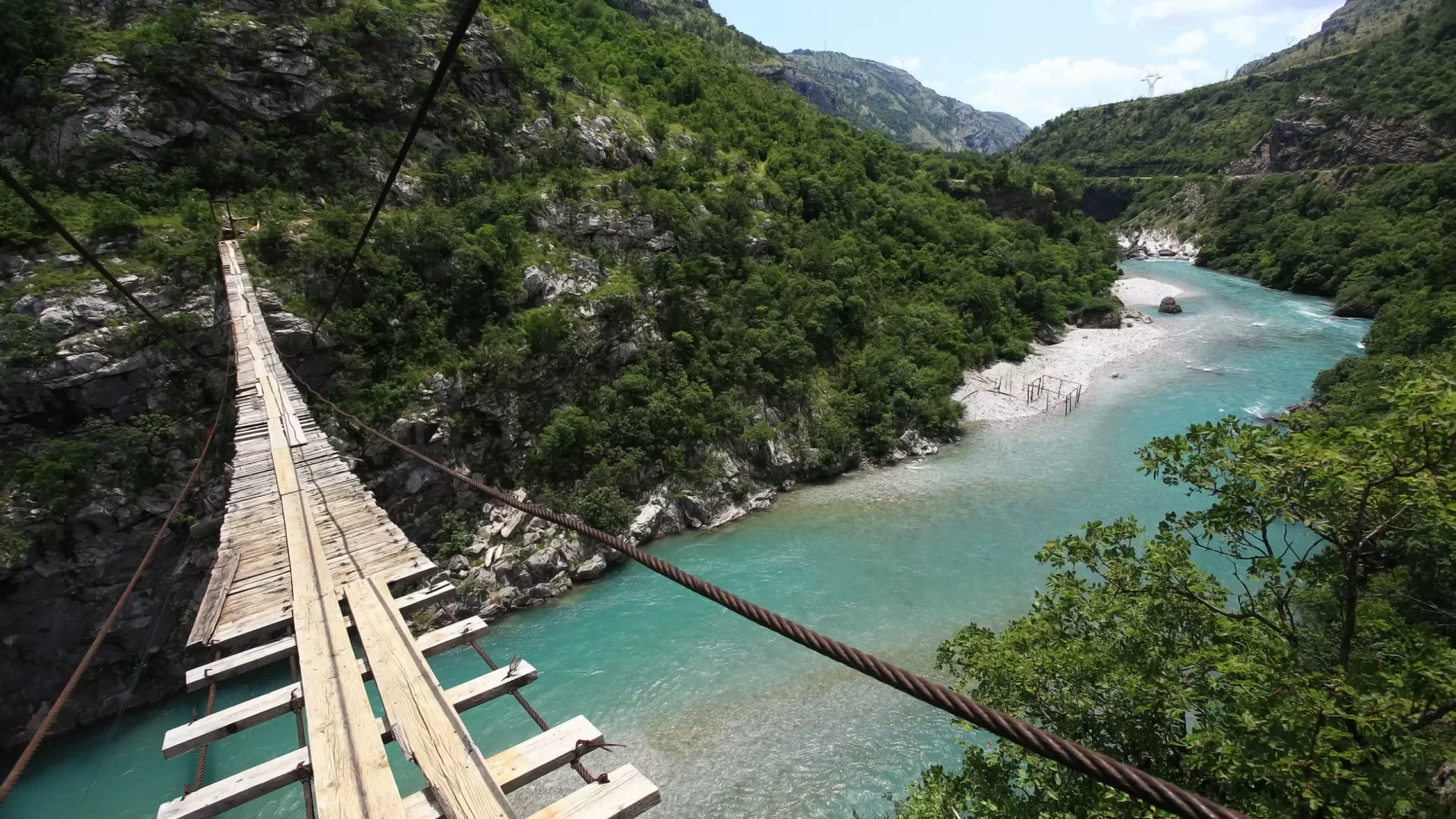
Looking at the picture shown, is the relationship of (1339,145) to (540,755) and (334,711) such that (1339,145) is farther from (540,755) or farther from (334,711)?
(334,711)

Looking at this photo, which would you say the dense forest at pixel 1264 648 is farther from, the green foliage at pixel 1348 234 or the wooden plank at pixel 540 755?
the green foliage at pixel 1348 234

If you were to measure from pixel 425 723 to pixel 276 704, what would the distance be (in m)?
1.27

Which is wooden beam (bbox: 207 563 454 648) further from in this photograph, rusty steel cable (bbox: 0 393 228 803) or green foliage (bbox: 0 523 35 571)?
green foliage (bbox: 0 523 35 571)

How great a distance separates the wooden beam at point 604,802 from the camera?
268 cm

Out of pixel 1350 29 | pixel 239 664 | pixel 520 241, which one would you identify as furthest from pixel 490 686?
pixel 1350 29

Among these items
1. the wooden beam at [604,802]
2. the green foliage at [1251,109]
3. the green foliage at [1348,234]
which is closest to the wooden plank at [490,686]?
the wooden beam at [604,802]

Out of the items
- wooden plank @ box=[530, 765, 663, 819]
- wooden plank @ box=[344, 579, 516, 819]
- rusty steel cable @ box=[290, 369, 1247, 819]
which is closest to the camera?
rusty steel cable @ box=[290, 369, 1247, 819]

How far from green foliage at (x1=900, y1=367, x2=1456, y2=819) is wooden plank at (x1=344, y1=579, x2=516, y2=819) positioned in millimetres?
5687

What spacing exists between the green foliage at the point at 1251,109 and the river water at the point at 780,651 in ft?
205

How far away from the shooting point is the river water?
1125cm

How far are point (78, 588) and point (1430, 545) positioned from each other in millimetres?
24026

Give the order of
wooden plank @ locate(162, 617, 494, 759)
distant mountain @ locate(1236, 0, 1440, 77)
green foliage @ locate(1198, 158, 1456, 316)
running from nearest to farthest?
wooden plank @ locate(162, 617, 494, 759) → green foliage @ locate(1198, 158, 1456, 316) → distant mountain @ locate(1236, 0, 1440, 77)

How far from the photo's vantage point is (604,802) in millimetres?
2732

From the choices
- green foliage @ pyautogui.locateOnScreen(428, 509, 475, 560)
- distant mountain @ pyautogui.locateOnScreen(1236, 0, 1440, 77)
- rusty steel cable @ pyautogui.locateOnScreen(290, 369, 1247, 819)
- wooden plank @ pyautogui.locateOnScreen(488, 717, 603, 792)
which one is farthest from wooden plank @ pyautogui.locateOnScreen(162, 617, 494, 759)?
distant mountain @ pyautogui.locateOnScreen(1236, 0, 1440, 77)
